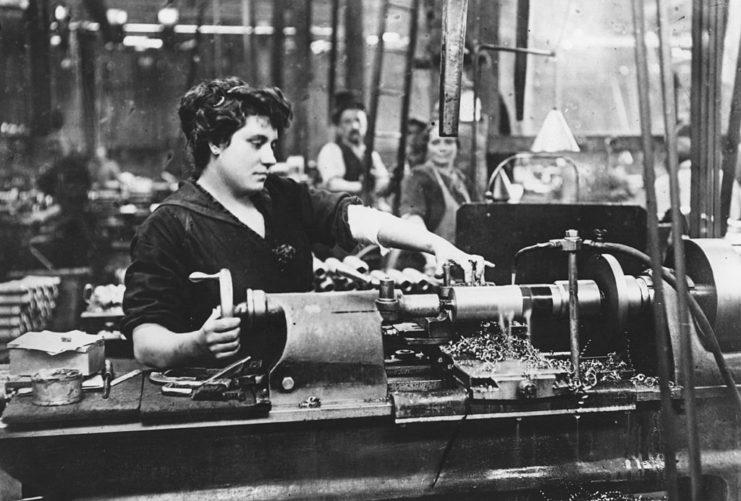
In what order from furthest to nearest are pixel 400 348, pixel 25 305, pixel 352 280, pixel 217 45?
1. pixel 217 45
2. pixel 25 305
3. pixel 352 280
4. pixel 400 348

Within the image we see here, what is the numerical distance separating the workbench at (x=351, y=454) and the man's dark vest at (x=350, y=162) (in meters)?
3.98

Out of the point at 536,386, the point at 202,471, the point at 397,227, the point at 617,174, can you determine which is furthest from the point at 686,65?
the point at 202,471

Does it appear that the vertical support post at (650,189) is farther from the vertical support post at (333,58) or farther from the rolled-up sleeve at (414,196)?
the vertical support post at (333,58)

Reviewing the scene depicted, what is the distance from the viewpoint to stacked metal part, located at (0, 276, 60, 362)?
170 inches

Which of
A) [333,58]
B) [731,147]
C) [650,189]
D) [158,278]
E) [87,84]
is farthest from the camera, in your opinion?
[333,58]

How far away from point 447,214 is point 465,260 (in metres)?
3.43

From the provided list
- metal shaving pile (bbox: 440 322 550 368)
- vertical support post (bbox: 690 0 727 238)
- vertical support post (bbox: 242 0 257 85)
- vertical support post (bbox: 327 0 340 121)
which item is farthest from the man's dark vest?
metal shaving pile (bbox: 440 322 550 368)

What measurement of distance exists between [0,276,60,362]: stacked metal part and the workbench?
3014mm

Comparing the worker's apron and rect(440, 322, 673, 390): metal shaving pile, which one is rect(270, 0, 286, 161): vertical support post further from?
rect(440, 322, 673, 390): metal shaving pile

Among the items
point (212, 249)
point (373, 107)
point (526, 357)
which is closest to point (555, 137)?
point (373, 107)

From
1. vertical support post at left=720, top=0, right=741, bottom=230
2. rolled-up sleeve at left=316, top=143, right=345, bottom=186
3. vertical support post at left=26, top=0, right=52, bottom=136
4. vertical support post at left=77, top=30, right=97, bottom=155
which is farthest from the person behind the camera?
rolled-up sleeve at left=316, top=143, right=345, bottom=186

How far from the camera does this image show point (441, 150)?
217 inches

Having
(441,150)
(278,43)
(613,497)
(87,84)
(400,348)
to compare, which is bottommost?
(613,497)

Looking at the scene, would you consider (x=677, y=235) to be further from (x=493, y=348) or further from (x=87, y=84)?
(x=87, y=84)
